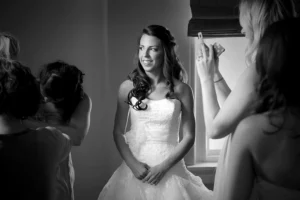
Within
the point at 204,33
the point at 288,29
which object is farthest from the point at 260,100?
the point at 204,33

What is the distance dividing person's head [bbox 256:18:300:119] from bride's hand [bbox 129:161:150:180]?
94cm

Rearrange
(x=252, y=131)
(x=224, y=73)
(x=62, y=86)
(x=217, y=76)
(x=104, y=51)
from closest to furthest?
1. (x=252, y=131)
2. (x=217, y=76)
3. (x=62, y=86)
4. (x=104, y=51)
5. (x=224, y=73)

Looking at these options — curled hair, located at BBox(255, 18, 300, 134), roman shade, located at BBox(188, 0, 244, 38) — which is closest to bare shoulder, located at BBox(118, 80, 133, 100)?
roman shade, located at BBox(188, 0, 244, 38)

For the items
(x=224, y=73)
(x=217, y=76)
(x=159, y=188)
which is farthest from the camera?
(x=224, y=73)

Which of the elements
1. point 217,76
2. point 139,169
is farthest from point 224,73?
point 217,76

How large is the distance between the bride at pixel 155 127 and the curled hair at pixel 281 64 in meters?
0.93

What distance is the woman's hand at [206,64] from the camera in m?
1.23

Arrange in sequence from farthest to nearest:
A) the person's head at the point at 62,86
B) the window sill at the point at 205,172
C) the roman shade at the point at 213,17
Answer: the window sill at the point at 205,172
the roman shade at the point at 213,17
the person's head at the point at 62,86

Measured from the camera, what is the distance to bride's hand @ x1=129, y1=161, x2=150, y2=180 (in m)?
1.76

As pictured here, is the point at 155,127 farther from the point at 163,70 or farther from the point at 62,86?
the point at 62,86

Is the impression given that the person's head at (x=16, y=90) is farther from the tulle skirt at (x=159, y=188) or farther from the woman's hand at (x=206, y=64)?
the tulle skirt at (x=159, y=188)

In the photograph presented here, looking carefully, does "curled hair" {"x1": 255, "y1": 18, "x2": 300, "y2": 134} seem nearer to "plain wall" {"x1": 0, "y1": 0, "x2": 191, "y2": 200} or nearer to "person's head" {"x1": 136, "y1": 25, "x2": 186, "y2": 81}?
"person's head" {"x1": 136, "y1": 25, "x2": 186, "y2": 81}

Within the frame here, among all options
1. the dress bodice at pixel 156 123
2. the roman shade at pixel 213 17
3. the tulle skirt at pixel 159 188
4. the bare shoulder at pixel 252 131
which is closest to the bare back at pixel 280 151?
the bare shoulder at pixel 252 131

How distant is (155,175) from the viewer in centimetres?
175
